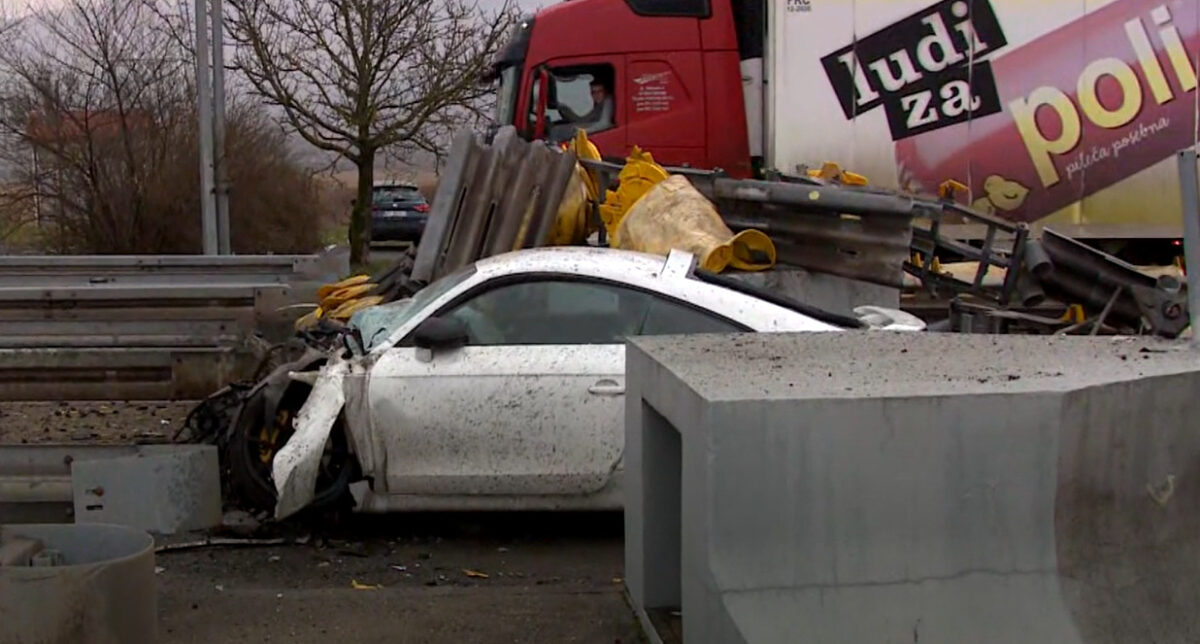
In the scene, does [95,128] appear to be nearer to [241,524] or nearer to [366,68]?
[366,68]

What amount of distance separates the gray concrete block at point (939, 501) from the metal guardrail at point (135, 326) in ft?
12.2

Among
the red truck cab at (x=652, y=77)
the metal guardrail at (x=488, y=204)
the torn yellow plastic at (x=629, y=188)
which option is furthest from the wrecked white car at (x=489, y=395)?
the red truck cab at (x=652, y=77)

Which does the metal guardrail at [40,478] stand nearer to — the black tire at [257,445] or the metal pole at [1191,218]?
the black tire at [257,445]

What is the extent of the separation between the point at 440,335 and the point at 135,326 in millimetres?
2671

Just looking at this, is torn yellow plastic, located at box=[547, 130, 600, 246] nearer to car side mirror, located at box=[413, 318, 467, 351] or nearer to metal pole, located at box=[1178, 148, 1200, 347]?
car side mirror, located at box=[413, 318, 467, 351]

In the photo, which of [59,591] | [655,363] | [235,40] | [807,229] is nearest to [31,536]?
[59,591]

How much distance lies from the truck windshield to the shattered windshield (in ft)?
21.7

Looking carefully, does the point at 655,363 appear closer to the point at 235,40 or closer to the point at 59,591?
the point at 59,591

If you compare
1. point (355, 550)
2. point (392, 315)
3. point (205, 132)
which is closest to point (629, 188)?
point (392, 315)

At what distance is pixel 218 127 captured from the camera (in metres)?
16.0

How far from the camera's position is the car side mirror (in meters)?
6.02

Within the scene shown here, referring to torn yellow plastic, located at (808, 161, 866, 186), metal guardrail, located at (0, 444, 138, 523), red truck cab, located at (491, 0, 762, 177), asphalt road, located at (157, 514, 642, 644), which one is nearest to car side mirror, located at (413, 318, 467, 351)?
asphalt road, located at (157, 514, 642, 644)

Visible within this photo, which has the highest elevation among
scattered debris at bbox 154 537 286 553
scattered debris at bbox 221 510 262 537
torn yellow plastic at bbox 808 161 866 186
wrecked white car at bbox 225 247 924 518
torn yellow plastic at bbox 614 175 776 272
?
torn yellow plastic at bbox 808 161 866 186

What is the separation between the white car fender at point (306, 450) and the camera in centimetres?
580
